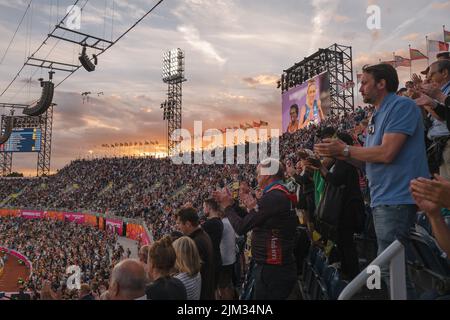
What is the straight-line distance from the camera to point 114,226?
3306 cm

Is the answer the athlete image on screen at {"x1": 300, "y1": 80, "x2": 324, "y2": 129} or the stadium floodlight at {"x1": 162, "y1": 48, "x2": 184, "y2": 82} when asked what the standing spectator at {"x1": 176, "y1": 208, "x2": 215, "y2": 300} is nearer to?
the athlete image on screen at {"x1": 300, "y1": 80, "x2": 324, "y2": 129}

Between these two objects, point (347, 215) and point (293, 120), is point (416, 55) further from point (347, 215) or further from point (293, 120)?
point (347, 215)

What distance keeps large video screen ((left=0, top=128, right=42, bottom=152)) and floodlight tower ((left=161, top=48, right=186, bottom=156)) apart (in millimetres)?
22818

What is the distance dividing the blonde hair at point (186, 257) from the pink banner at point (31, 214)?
1812 inches

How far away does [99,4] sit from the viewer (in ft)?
45.5

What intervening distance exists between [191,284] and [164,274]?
32 centimetres

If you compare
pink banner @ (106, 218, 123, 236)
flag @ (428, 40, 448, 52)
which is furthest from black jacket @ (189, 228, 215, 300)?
pink banner @ (106, 218, 123, 236)

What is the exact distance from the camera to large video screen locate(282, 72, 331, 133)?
114 feet

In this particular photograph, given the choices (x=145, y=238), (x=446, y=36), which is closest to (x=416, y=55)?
(x=446, y=36)

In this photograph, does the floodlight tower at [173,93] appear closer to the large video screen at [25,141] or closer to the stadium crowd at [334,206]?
the large video screen at [25,141]

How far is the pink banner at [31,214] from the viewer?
44594mm

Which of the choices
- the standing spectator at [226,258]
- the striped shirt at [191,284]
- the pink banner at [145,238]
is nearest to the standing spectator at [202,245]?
the striped shirt at [191,284]
